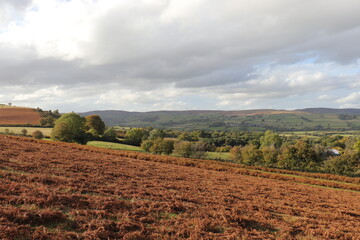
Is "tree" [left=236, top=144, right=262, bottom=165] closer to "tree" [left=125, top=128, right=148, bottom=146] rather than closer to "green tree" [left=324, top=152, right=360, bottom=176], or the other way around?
"green tree" [left=324, top=152, right=360, bottom=176]

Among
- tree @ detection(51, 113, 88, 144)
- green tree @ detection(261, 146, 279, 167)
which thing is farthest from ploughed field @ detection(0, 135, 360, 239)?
tree @ detection(51, 113, 88, 144)

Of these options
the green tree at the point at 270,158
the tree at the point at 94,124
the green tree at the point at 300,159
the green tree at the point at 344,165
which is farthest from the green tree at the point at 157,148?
the green tree at the point at 344,165

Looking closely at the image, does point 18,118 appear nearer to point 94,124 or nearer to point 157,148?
point 94,124

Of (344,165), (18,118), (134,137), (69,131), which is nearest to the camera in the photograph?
(344,165)

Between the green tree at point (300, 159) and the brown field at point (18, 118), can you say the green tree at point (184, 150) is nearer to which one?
the green tree at point (300, 159)

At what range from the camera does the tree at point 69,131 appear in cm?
7638

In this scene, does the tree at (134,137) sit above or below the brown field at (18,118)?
below

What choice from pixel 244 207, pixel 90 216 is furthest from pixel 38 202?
pixel 244 207

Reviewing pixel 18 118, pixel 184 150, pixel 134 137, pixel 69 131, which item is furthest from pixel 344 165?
pixel 18 118

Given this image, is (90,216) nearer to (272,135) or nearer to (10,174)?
(10,174)

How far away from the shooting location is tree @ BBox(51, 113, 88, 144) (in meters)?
76.4

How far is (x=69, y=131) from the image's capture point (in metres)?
77.9

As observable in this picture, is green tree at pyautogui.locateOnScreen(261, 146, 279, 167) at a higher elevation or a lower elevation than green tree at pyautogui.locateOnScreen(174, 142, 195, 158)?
lower

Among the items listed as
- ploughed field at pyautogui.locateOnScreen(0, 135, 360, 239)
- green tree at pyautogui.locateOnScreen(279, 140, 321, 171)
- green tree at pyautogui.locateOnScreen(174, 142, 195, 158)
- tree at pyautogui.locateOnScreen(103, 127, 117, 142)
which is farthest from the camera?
tree at pyautogui.locateOnScreen(103, 127, 117, 142)
